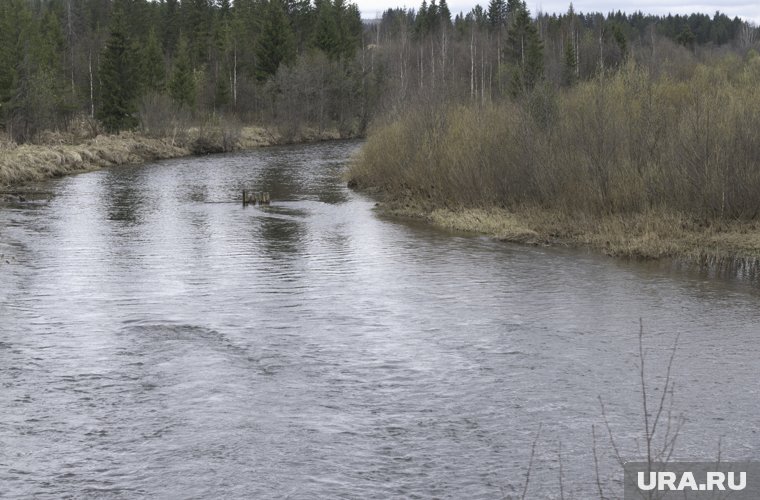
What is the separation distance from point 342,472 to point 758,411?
5.40m

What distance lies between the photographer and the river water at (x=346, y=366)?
9.50 m

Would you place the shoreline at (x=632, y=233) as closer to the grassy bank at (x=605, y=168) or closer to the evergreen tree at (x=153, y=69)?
the grassy bank at (x=605, y=168)

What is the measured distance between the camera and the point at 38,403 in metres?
11.4

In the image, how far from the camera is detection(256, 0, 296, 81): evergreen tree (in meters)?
92.1

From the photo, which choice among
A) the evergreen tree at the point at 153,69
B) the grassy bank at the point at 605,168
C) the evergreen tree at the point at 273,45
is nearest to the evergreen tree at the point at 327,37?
the evergreen tree at the point at 273,45

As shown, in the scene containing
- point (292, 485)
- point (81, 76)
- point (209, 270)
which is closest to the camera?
point (292, 485)

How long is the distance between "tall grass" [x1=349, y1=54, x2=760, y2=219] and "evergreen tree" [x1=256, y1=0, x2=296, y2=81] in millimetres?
61105

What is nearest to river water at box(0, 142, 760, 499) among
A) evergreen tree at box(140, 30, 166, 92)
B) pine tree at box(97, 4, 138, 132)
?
pine tree at box(97, 4, 138, 132)

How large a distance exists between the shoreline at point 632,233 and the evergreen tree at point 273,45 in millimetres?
68463

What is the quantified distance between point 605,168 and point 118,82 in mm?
49280

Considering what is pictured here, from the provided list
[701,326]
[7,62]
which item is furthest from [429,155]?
[7,62]

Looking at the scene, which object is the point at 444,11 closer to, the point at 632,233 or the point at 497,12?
the point at 497,12

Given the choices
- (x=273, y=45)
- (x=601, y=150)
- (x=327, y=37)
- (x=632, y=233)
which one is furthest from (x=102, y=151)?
(x=327, y=37)

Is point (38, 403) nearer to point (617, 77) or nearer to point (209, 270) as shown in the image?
point (209, 270)
